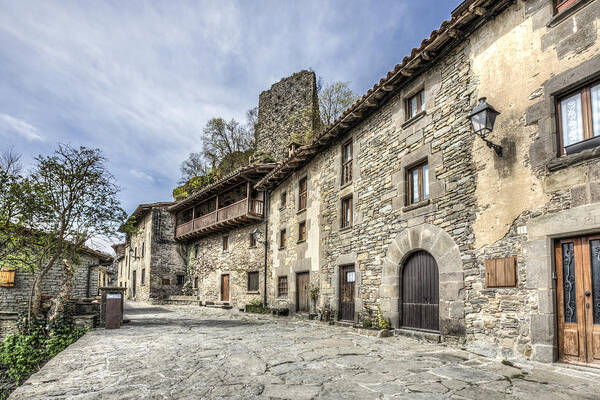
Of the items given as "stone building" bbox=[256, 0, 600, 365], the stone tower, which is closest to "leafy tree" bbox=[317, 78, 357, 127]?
the stone tower

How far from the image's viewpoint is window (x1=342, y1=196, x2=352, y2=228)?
1105 centimetres

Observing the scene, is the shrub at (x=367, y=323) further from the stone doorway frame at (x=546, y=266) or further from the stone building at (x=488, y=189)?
the stone doorway frame at (x=546, y=266)

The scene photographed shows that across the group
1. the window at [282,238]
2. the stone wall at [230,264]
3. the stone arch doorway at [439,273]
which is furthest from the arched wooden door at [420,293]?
the stone wall at [230,264]

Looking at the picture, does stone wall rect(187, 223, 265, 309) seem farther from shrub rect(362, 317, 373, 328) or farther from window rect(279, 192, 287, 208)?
shrub rect(362, 317, 373, 328)

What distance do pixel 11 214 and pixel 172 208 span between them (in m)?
13.2

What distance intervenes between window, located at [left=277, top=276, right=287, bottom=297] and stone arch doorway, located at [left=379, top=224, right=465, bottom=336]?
6273 millimetres

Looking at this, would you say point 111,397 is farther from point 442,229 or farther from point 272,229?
point 272,229

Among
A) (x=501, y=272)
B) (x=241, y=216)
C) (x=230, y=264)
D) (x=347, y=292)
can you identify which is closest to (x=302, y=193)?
(x=241, y=216)

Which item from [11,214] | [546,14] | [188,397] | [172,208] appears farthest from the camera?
[172,208]

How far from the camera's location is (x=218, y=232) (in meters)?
20.9

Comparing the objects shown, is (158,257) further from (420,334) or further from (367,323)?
(420,334)

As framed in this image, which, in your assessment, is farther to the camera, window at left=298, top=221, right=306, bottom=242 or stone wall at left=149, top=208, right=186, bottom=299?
stone wall at left=149, top=208, right=186, bottom=299

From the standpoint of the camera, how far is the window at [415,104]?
8.46 m

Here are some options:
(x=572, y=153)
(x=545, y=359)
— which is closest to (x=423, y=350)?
(x=545, y=359)
